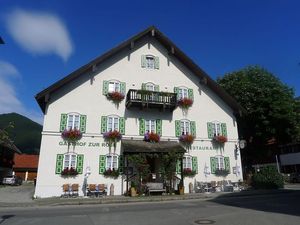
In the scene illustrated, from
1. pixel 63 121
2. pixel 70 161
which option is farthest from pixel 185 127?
pixel 63 121

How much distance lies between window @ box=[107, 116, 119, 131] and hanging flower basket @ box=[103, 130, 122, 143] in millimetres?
→ 569

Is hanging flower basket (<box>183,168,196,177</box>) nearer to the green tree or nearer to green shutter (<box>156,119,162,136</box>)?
green shutter (<box>156,119,162,136</box>)

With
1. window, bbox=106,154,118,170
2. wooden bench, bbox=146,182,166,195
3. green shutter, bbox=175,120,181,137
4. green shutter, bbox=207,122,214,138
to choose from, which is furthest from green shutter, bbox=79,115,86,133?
green shutter, bbox=207,122,214,138

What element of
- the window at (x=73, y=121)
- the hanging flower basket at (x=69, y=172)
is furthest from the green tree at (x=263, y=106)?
the hanging flower basket at (x=69, y=172)

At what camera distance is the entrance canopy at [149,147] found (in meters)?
20.9

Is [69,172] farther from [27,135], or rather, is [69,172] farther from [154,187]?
[27,135]

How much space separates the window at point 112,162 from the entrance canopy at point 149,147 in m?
1.33

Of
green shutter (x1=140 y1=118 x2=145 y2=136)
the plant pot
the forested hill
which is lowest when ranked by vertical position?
the plant pot

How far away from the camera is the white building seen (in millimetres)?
21312

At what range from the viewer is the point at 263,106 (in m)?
32.0

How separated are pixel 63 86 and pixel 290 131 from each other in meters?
23.6

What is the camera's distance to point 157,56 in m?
25.8

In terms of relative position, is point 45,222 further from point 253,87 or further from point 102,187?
point 253,87

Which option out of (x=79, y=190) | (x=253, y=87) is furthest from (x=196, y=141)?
(x=253, y=87)
